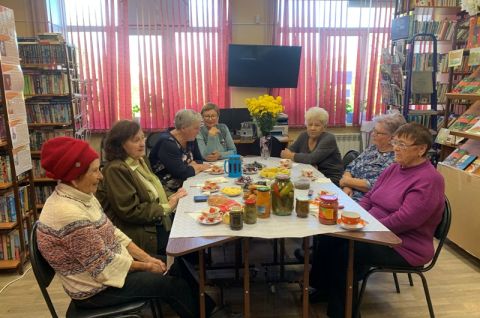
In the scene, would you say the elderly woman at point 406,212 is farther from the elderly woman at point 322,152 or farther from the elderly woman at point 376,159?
the elderly woman at point 322,152

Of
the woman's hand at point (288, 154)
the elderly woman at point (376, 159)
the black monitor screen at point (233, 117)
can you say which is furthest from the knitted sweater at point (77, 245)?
the black monitor screen at point (233, 117)

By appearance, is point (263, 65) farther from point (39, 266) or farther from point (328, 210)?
point (39, 266)

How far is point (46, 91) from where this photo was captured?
153 inches

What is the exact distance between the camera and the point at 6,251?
278 cm

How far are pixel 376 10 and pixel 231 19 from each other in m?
1.98

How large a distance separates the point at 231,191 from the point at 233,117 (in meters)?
2.77

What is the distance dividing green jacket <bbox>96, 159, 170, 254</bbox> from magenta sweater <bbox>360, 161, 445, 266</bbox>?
1.30m

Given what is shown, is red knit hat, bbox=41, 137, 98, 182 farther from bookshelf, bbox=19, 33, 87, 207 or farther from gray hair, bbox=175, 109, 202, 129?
bookshelf, bbox=19, 33, 87, 207

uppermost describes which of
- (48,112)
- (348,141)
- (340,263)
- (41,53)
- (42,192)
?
(41,53)

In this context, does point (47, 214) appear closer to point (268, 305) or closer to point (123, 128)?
point (123, 128)

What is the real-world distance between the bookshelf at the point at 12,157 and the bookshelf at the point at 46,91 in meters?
1.04

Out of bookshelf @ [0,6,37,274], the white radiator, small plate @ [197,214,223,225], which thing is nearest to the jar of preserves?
small plate @ [197,214,223,225]

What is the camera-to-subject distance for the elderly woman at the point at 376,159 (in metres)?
2.52

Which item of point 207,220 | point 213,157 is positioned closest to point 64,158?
point 207,220
